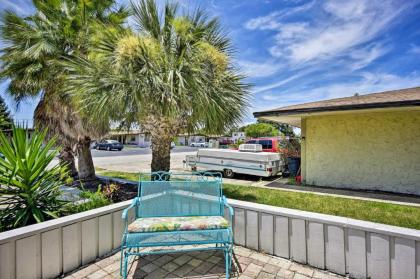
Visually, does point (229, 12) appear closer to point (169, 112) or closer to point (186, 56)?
point (186, 56)

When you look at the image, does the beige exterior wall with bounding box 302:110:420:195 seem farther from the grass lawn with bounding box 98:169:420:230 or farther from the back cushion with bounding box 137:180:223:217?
the back cushion with bounding box 137:180:223:217

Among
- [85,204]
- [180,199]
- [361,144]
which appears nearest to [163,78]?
[180,199]

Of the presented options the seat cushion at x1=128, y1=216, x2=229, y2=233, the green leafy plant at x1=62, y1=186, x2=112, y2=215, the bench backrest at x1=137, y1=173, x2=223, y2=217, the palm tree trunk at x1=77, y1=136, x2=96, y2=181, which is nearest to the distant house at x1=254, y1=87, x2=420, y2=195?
the bench backrest at x1=137, y1=173, x2=223, y2=217

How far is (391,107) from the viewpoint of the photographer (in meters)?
5.32

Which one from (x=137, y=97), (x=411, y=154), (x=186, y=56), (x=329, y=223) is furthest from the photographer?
(x=411, y=154)

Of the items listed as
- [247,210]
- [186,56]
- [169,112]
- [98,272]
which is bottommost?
[98,272]

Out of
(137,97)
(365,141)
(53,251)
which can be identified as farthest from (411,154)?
(53,251)

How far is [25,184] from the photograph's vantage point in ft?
9.06

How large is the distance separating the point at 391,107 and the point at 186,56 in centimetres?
527

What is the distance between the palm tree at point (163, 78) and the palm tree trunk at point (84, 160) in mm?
2989

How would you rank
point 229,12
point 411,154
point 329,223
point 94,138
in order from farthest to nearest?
point 94,138 < point 411,154 < point 229,12 < point 329,223

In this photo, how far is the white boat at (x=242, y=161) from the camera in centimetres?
837

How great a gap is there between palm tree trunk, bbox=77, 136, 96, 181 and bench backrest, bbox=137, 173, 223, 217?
518cm

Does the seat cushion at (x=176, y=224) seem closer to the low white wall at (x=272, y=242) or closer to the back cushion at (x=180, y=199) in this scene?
the back cushion at (x=180, y=199)
